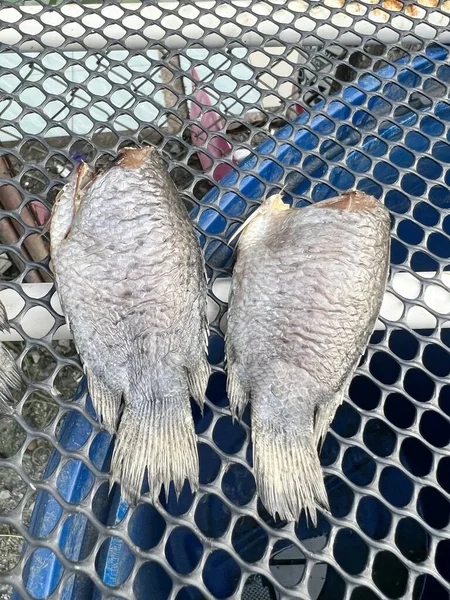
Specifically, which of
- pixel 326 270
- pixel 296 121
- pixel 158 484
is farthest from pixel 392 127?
pixel 158 484

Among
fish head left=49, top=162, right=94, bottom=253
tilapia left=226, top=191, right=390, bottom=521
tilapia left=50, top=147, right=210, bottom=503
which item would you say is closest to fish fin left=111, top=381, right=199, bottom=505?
tilapia left=50, top=147, right=210, bottom=503

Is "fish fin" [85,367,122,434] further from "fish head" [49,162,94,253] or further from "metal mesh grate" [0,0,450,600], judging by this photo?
"fish head" [49,162,94,253]

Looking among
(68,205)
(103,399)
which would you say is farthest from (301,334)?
(68,205)

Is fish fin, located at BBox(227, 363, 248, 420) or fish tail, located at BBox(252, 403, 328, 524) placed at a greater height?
fish fin, located at BBox(227, 363, 248, 420)

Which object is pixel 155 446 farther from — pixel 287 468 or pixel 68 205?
pixel 68 205

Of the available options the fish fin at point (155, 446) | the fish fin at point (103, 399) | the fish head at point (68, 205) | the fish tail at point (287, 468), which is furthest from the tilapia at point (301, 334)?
the fish head at point (68, 205)

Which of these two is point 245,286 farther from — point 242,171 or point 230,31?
point 230,31
